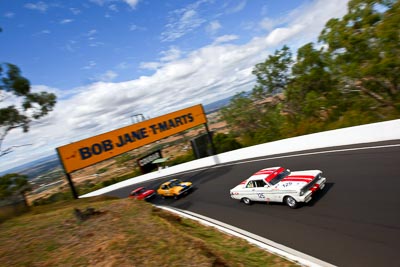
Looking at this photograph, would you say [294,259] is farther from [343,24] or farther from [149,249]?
[343,24]

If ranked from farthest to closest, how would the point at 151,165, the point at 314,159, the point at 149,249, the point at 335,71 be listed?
the point at 151,165 < the point at 335,71 < the point at 314,159 < the point at 149,249

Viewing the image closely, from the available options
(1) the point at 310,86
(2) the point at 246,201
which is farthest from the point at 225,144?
(2) the point at 246,201

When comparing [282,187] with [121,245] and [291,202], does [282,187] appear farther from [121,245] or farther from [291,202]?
[121,245]

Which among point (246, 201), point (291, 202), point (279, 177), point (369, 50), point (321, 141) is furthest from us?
point (369, 50)

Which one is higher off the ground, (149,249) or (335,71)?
(335,71)

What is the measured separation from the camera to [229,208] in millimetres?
12461

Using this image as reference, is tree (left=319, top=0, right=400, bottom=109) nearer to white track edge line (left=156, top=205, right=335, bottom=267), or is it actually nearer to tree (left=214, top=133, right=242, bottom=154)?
tree (left=214, top=133, right=242, bottom=154)

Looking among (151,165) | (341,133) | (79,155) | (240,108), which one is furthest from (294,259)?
(240,108)

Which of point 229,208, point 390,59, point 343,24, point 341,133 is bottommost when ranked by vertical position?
point 229,208

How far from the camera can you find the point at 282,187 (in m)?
10.5

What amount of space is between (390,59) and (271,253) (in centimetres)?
2313

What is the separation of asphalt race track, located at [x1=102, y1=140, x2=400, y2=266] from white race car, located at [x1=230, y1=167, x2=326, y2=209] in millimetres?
406

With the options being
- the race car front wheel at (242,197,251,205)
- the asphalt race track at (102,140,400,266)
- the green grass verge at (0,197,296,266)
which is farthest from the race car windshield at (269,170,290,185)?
the green grass verge at (0,197,296,266)

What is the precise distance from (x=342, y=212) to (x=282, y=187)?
7.93 ft
